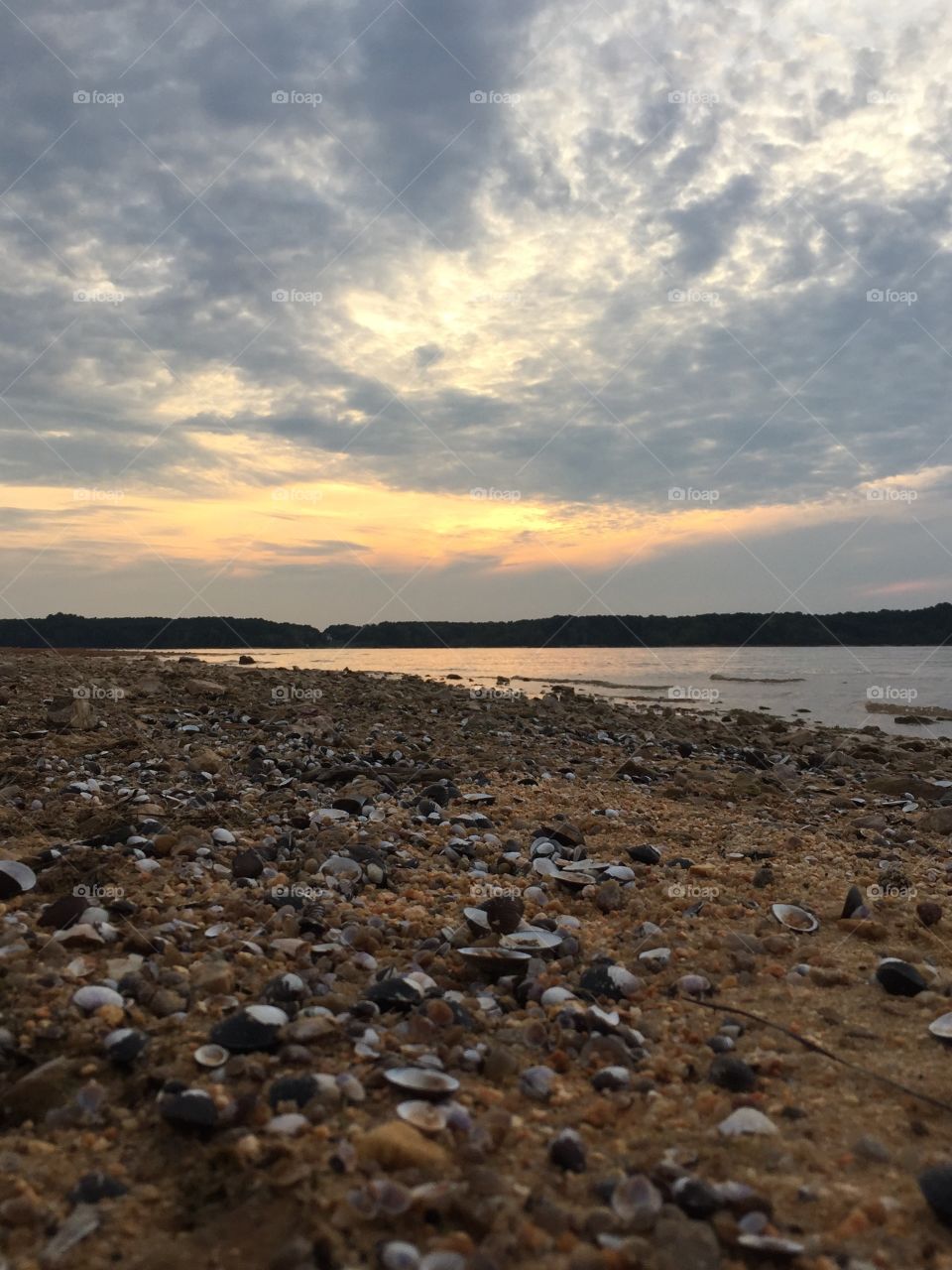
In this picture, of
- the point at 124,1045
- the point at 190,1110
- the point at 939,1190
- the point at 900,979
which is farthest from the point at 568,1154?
the point at 900,979

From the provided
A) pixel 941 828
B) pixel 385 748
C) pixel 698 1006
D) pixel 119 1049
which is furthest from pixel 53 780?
pixel 941 828

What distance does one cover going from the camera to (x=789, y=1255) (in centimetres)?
196

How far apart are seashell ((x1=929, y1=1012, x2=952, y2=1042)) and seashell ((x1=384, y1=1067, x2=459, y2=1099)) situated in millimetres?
1934

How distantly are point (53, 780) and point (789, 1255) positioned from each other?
6732 mm

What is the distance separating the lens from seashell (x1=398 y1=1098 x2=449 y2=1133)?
7.86ft

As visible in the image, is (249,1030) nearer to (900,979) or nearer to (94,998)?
(94,998)

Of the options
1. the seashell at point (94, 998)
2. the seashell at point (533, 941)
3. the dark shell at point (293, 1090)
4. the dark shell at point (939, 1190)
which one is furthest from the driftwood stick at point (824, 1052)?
the seashell at point (94, 998)

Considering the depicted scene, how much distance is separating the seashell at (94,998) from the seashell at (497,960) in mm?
1443

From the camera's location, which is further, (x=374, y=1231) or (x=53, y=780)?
(x=53, y=780)

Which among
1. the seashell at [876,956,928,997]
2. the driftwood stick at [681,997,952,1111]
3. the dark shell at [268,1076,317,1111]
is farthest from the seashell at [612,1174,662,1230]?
the seashell at [876,956,928,997]

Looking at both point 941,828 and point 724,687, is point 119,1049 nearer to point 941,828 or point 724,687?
point 941,828

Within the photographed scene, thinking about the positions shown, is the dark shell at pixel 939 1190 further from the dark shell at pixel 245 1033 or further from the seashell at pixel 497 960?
the dark shell at pixel 245 1033

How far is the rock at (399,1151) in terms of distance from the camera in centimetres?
222

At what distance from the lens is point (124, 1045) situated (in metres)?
2.69
